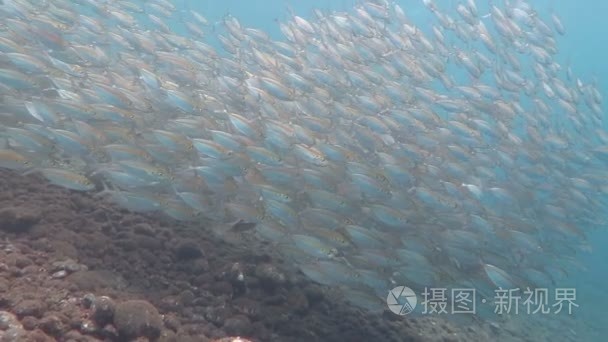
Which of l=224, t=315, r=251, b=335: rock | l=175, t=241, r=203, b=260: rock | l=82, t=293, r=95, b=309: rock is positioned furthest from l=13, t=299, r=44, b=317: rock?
l=175, t=241, r=203, b=260: rock

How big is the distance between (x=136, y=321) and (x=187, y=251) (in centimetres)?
215

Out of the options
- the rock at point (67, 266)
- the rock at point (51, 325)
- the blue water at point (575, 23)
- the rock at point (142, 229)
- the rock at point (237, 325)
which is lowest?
the rock at point (51, 325)

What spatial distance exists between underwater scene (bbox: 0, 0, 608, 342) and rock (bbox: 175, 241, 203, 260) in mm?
24

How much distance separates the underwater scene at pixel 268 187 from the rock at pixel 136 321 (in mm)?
20

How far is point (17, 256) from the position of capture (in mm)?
5035

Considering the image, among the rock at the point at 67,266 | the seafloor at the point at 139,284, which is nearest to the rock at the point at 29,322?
the seafloor at the point at 139,284

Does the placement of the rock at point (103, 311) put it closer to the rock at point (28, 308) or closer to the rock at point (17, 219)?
the rock at point (28, 308)

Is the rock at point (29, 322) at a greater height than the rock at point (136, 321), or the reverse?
the rock at point (136, 321)

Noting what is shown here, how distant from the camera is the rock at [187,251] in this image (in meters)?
6.50

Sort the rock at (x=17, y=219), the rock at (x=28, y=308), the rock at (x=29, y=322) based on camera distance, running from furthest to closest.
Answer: the rock at (x=17, y=219), the rock at (x=28, y=308), the rock at (x=29, y=322)

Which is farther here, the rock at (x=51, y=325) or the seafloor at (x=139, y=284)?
the seafloor at (x=139, y=284)

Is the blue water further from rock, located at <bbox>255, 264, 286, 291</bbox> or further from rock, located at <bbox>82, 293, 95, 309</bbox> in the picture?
rock, located at <bbox>82, 293, 95, 309</bbox>

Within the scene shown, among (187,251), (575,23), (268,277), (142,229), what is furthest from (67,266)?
(575,23)

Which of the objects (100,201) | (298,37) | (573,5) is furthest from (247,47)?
(573,5)
